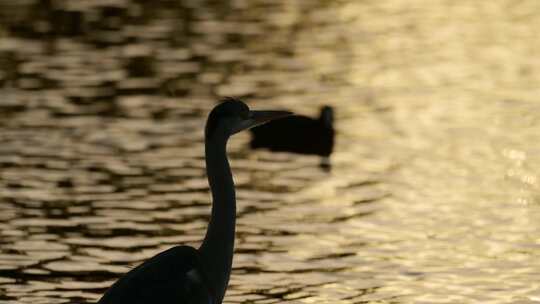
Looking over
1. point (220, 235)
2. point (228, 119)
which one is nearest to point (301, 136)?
point (228, 119)

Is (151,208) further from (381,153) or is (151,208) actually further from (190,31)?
(190,31)

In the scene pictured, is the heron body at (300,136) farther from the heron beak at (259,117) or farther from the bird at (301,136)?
the heron beak at (259,117)

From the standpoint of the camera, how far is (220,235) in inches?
442

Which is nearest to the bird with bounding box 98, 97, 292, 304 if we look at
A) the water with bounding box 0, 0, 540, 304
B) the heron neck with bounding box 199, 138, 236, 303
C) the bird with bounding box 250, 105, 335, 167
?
the heron neck with bounding box 199, 138, 236, 303

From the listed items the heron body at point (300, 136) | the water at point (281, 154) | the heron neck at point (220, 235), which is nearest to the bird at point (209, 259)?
the heron neck at point (220, 235)

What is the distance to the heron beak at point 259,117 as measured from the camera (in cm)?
1178

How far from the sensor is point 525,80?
26203 mm

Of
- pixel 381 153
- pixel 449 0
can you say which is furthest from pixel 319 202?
pixel 449 0

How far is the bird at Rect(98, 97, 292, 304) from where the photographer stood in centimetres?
1059

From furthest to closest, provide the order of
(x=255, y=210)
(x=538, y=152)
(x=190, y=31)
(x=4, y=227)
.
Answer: (x=190, y=31)
(x=538, y=152)
(x=255, y=210)
(x=4, y=227)

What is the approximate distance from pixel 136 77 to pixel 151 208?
338 inches

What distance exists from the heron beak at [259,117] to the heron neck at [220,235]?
1.40 ft

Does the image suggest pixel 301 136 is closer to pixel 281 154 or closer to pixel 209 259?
pixel 281 154

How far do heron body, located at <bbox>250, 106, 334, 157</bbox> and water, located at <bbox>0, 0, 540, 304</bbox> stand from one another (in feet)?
0.78
